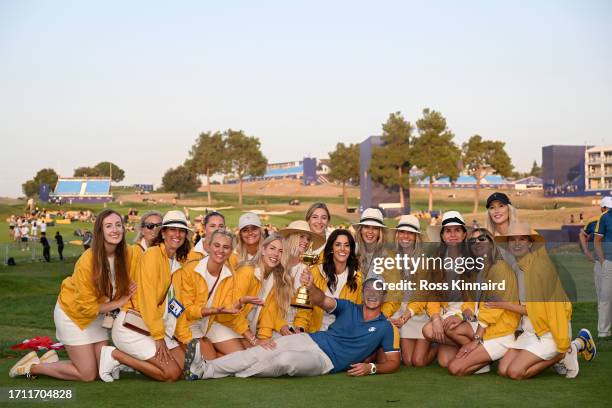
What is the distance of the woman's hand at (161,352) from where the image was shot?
6801 millimetres

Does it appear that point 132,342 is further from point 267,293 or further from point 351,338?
point 351,338

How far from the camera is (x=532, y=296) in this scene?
6.86 meters

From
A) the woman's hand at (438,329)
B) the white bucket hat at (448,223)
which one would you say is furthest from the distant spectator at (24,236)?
the woman's hand at (438,329)

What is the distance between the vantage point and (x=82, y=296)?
6.67 metres

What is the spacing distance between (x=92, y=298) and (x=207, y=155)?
90621mm

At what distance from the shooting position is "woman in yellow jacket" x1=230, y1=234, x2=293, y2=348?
24.5 ft

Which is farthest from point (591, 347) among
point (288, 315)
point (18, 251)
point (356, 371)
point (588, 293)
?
point (18, 251)

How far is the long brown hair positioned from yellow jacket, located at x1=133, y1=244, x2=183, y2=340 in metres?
0.14

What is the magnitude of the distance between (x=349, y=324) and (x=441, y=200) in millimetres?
99652

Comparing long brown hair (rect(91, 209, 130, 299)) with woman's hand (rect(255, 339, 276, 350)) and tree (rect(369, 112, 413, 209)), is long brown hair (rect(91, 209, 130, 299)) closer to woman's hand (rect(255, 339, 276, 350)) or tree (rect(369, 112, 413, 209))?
woman's hand (rect(255, 339, 276, 350))

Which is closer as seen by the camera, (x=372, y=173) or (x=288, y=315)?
(x=288, y=315)

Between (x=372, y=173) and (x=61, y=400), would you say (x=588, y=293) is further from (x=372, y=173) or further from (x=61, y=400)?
(x=372, y=173)

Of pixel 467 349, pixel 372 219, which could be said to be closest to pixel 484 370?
pixel 467 349

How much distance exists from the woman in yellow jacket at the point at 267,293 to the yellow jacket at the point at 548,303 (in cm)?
236
